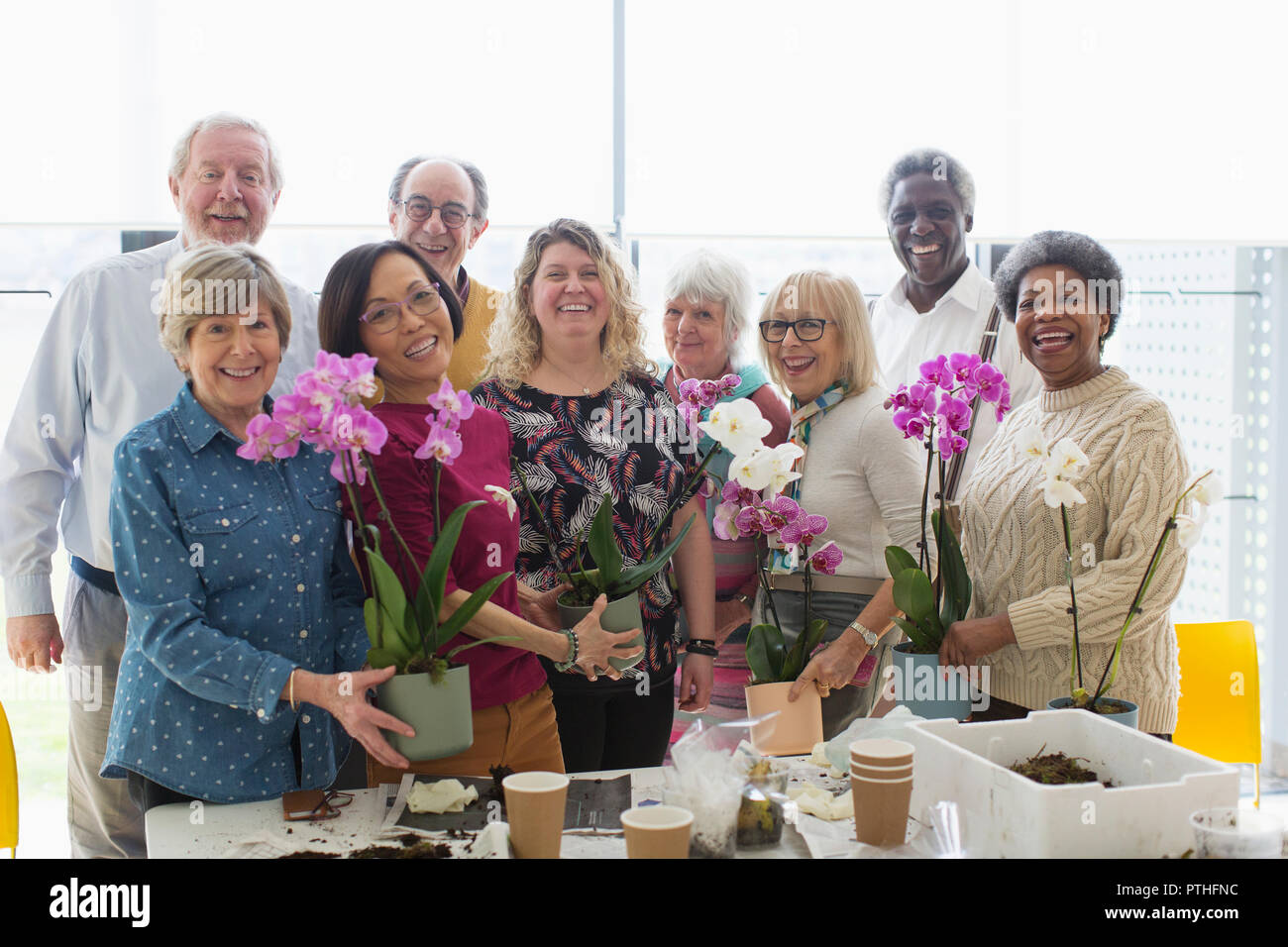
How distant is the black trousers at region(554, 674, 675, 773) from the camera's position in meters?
2.14

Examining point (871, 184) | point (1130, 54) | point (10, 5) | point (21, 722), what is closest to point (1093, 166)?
point (1130, 54)

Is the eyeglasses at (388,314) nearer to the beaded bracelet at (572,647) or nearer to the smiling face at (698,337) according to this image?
the beaded bracelet at (572,647)

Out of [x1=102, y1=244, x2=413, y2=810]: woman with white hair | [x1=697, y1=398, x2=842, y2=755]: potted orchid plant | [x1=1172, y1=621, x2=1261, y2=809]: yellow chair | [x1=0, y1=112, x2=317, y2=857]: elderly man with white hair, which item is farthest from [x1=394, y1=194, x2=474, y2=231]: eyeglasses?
[x1=1172, y1=621, x2=1261, y2=809]: yellow chair

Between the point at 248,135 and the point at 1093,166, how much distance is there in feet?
9.08

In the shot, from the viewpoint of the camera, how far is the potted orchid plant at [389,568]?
1.41 meters

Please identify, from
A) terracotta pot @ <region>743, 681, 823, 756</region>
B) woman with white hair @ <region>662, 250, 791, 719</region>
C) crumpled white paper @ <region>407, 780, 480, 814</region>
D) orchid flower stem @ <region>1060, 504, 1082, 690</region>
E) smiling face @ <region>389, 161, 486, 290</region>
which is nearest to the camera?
crumpled white paper @ <region>407, 780, 480, 814</region>

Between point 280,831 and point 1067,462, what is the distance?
51.5 inches

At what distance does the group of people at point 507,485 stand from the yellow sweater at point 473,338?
11 mm

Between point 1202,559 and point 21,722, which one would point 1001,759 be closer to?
point 1202,559

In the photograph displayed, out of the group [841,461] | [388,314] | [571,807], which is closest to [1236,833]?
[571,807]

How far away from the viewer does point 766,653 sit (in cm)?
199

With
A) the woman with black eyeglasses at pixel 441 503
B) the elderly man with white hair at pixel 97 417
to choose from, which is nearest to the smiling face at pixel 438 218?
the elderly man with white hair at pixel 97 417

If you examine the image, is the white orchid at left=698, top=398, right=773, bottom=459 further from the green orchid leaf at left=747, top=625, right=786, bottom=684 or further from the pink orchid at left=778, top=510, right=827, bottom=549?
the green orchid leaf at left=747, top=625, right=786, bottom=684

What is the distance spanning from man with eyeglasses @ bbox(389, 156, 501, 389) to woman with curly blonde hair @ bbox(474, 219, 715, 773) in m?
0.29
